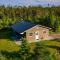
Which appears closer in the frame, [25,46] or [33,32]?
[25,46]

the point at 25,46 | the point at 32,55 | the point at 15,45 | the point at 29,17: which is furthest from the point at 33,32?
the point at 29,17

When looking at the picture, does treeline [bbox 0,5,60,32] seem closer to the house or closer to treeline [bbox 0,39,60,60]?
the house

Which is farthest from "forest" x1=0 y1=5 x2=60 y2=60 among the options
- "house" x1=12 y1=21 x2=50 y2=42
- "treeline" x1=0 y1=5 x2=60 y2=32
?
"house" x1=12 y1=21 x2=50 y2=42

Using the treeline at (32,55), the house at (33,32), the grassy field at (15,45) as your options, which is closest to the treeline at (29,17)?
the house at (33,32)

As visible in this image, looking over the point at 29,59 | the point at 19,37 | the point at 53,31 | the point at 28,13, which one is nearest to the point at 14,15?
the point at 28,13

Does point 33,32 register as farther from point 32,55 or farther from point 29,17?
point 29,17

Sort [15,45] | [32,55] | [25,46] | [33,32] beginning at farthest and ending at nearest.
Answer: [33,32] → [15,45] → [25,46] → [32,55]

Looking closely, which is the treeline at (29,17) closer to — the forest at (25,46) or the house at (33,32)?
the forest at (25,46)

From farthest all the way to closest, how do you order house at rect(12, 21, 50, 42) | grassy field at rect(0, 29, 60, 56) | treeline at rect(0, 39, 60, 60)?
house at rect(12, 21, 50, 42)
grassy field at rect(0, 29, 60, 56)
treeline at rect(0, 39, 60, 60)

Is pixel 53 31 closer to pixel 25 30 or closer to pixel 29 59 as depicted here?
pixel 25 30

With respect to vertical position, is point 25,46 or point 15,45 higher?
point 25,46

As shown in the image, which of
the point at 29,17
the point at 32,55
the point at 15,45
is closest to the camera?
the point at 32,55
